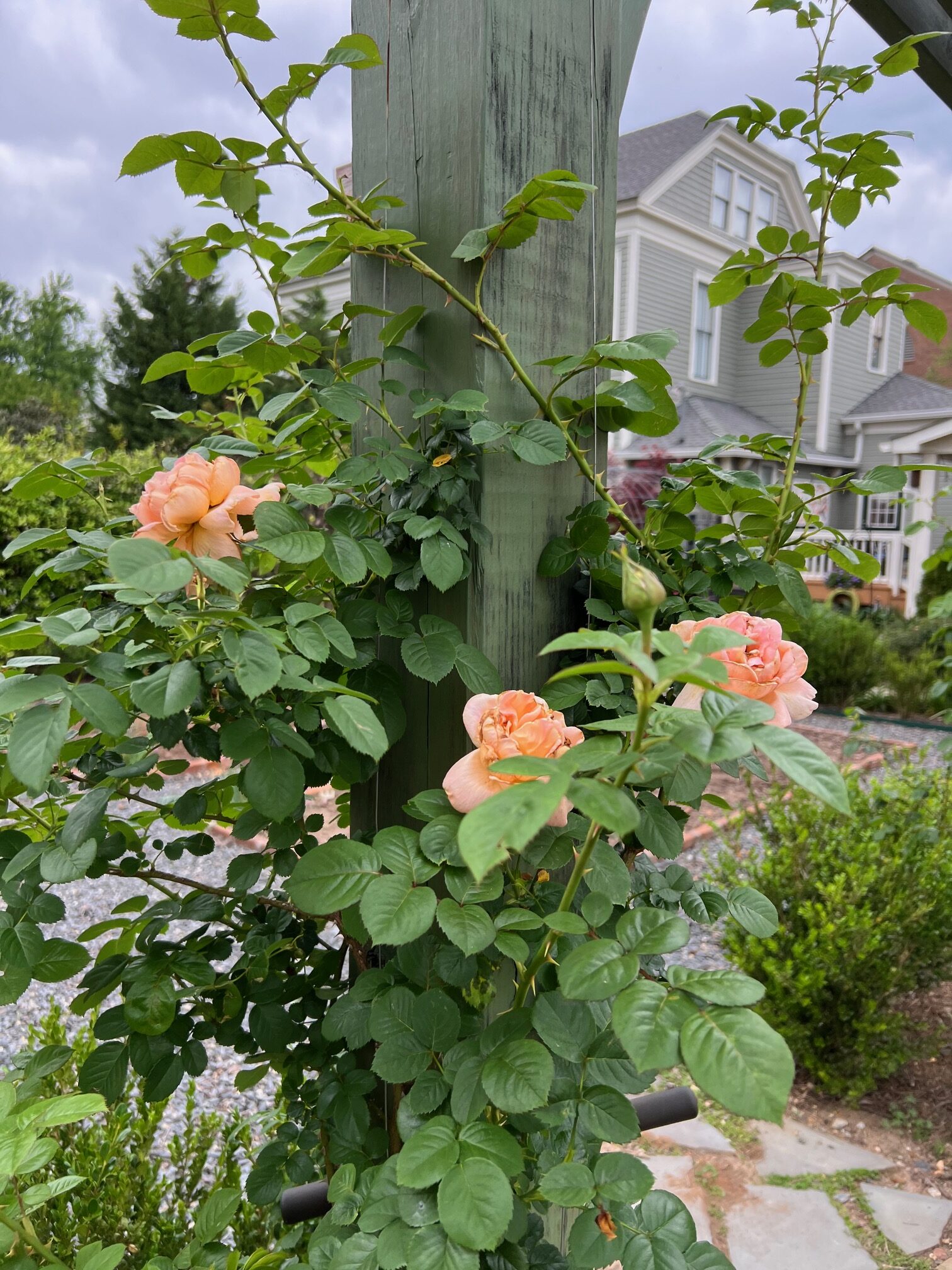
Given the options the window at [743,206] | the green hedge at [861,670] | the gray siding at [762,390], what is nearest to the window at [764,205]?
the window at [743,206]

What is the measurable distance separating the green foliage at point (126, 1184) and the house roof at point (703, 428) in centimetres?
948

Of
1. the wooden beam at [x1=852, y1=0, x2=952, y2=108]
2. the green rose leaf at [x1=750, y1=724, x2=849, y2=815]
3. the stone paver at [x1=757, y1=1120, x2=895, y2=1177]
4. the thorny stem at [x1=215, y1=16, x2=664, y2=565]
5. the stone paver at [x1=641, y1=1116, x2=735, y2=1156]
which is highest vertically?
the wooden beam at [x1=852, y1=0, x2=952, y2=108]

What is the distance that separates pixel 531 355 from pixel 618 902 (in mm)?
559

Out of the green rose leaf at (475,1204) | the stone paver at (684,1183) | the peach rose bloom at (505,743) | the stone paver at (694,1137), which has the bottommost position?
the stone paver at (694,1137)

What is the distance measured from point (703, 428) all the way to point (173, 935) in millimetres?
11086

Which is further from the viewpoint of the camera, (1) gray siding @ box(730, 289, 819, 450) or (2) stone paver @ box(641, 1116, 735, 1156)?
(1) gray siding @ box(730, 289, 819, 450)

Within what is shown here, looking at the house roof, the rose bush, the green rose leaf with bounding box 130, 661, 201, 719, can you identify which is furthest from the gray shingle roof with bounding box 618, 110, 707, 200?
the green rose leaf with bounding box 130, 661, 201, 719

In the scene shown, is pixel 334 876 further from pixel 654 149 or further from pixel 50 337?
pixel 50 337

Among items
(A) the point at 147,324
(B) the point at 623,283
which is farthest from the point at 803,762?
(A) the point at 147,324

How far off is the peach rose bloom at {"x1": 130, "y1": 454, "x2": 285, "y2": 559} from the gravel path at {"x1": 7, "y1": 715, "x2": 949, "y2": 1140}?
2.79 feet

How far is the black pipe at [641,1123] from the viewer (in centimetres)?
87

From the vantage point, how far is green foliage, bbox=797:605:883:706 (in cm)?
672

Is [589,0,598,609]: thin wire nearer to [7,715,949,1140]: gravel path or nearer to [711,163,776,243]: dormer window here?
[7,715,949,1140]: gravel path

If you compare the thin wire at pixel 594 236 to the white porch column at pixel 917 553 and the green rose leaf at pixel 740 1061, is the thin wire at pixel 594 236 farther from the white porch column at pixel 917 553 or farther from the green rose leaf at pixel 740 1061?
the white porch column at pixel 917 553
